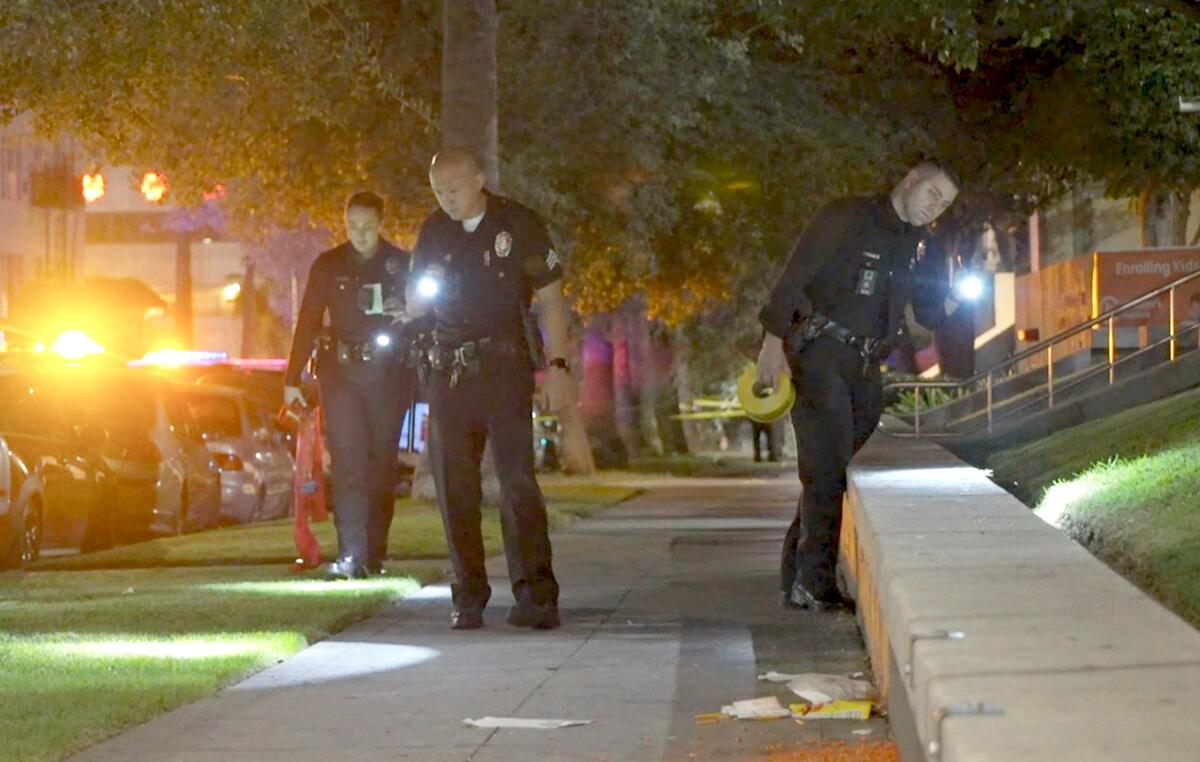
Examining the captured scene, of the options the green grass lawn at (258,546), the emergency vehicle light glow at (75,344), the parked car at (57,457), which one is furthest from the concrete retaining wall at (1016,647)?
the emergency vehicle light glow at (75,344)

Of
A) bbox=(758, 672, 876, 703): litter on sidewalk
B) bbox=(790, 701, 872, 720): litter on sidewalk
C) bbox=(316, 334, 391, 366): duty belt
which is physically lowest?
bbox=(790, 701, 872, 720): litter on sidewalk

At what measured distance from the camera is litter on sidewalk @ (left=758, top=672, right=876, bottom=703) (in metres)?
7.43

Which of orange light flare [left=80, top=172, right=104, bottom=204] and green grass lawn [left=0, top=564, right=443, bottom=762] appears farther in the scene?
orange light flare [left=80, top=172, right=104, bottom=204]

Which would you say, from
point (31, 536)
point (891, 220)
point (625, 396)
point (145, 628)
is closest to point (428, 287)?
point (145, 628)

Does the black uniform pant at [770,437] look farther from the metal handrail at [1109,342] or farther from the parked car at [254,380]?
the metal handrail at [1109,342]

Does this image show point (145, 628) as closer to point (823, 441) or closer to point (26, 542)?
point (823, 441)

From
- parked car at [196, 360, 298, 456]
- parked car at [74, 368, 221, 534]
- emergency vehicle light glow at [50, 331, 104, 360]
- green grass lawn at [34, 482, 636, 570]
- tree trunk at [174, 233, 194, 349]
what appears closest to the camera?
green grass lawn at [34, 482, 636, 570]

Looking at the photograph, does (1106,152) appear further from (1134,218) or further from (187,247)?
(187,247)

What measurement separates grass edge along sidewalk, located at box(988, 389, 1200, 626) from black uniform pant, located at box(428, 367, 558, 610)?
2.40 meters

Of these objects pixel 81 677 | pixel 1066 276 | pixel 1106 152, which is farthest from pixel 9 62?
pixel 1066 276

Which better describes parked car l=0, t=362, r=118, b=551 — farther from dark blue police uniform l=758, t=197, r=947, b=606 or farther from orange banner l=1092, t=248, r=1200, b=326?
orange banner l=1092, t=248, r=1200, b=326

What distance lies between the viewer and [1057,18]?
15.5 meters

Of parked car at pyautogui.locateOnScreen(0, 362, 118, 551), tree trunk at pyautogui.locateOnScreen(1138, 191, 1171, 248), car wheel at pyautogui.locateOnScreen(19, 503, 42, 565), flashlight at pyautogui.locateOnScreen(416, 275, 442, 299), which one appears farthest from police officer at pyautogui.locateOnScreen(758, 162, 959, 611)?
tree trunk at pyautogui.locateOnScreen(1138, 191, 1171, 248)

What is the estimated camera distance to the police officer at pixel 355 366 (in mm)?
12344
